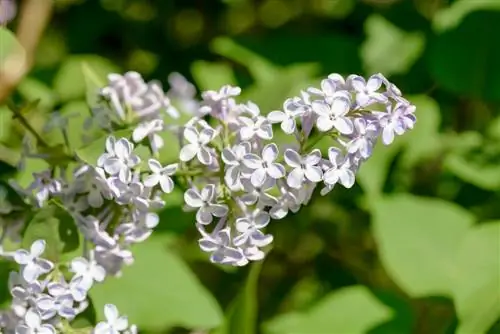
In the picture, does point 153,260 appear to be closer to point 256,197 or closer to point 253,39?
point 256,197

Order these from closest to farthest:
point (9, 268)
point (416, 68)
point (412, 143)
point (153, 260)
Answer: point (9, 268) → point (153, 260) → point (412, 143) → point (416, 68)

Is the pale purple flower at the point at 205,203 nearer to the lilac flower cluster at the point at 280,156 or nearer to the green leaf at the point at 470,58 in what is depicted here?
the lilac flower cluster at the point at 280,156

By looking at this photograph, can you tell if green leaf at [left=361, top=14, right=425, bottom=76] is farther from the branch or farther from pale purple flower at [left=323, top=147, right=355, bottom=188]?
pale purple flower at [left=323, top=147, right=355, bottom=188]

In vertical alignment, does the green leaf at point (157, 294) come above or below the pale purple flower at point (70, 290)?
below

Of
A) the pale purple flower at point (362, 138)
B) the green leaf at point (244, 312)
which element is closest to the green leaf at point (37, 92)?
the green leaf at point (244, 312)

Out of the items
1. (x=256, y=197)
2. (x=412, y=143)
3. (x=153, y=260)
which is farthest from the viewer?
(x=412, y=143)

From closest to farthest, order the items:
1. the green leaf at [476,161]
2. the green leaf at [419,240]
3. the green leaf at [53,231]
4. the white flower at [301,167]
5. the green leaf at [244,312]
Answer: the white flower at [301,167] → the green leaf at [53,231] → the green leaf at [244,312] → the green leaf at [419,240] → the green leaf at [476,161]

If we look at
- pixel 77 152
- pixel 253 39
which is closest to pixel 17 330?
pixel 77 152

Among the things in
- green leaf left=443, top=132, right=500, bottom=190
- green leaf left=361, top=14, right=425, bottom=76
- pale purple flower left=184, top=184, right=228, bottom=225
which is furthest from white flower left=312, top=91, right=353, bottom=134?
green leaf left=361, top=14, right=425, bottom=76
